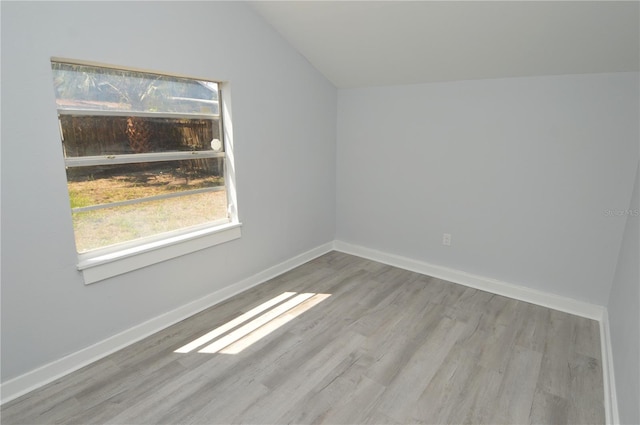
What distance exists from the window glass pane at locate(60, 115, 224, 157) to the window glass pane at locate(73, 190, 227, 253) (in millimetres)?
384

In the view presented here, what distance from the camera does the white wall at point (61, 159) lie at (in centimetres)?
175

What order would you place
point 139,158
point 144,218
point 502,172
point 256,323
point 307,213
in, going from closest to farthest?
point 139,158
point 144,218
point 256,323
point 502,172
point 307,213

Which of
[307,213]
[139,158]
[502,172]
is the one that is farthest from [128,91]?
[502,172]

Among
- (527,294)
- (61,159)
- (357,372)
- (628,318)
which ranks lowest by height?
(357,372)

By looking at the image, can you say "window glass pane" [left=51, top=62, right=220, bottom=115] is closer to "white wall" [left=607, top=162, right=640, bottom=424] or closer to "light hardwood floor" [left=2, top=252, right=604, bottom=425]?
"light hardwood floor" [left=2, top=252, right=604, bottom=425]

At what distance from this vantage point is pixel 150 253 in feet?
7.75

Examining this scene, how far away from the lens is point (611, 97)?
238 centimetres

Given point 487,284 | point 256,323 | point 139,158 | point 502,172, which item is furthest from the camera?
point 487,284

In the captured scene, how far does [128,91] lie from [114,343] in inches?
65.4

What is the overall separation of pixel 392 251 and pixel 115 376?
2695mm

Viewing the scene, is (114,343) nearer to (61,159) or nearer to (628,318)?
(61,159)

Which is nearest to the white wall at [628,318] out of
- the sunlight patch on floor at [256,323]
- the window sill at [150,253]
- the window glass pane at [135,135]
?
the sunlight patch on floor at [256,323]

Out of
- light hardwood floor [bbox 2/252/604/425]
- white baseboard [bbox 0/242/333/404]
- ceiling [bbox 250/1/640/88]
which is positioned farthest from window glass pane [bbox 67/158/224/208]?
ceiling [bbox 250/1/640/88]

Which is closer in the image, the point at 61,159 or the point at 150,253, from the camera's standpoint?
the point at 61,159
